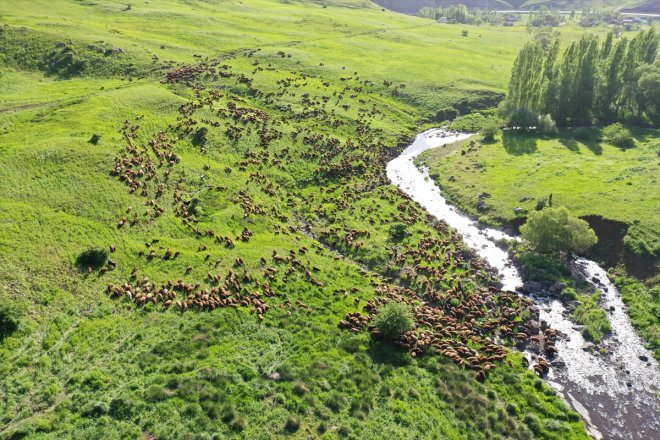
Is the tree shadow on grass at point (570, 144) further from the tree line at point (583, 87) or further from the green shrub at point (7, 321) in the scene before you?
the green shrub at point (7, 321)

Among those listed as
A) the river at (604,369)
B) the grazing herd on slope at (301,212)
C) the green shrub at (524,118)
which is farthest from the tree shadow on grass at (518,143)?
the river at (604,369)

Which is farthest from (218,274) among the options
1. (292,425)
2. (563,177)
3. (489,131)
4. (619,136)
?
(619,136)

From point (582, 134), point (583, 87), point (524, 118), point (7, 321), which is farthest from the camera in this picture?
point (583, 87)

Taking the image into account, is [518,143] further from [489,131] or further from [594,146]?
[594,146]

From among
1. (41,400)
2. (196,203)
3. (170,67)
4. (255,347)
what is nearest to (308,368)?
(255,347)

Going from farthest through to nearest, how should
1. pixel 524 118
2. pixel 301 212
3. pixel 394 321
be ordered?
pixel 524 118, pixel 301 212, pixel 394 321

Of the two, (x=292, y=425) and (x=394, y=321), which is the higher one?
(x=394, y=321)
